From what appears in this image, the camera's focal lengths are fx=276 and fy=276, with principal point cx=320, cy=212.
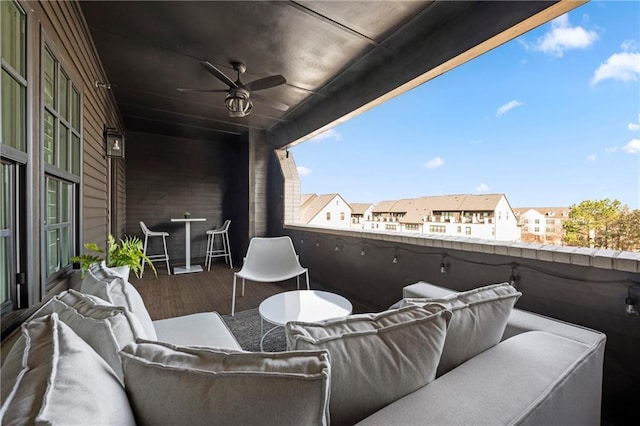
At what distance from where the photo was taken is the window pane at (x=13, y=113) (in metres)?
1.17

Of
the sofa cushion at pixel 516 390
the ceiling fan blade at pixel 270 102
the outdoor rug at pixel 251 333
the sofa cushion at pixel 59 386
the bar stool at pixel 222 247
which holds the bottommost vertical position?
the outdoor rug at pixel 251 333

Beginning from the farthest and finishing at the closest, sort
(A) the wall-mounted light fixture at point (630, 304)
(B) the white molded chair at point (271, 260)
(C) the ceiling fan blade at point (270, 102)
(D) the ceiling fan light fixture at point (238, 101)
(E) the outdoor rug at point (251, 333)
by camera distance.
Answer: (C) the ceiling fan blade at point (270, 102) < (B) the white molded chair at point (271, 260) < (D) the ceiling fan light fixture at point (238, 101) < (E) the outdoor rug at point (251, 333) < (A) the wall-mounted light fixture at point (630, 304)

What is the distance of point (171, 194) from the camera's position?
5.80 m

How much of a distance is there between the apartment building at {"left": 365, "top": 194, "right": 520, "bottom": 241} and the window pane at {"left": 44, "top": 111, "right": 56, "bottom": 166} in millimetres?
2898

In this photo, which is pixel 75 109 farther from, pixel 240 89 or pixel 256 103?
pixel 256 103

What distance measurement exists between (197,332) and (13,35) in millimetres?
1688

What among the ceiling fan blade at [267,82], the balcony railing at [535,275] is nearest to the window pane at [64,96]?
the ceiling fan blade at [267,82]

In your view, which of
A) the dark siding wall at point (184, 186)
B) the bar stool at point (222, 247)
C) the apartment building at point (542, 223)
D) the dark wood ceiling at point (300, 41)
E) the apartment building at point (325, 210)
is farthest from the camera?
the bar stool at point (222, 247)

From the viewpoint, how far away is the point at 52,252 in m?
1.82

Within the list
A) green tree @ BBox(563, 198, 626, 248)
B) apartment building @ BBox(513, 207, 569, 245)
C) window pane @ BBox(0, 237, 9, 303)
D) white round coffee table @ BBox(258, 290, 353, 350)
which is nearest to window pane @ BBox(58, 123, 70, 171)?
window pane @ BBox(0, 237, 9, 303)

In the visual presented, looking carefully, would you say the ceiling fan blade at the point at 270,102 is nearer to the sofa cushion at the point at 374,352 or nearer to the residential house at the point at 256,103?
the residential house at the point at 256,103

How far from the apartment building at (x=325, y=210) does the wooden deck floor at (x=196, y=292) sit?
1.01 meters

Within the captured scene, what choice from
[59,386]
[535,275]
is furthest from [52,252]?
[535,275]

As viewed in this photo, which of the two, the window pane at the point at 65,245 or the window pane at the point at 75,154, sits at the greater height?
the window pane at the point at 75,154
